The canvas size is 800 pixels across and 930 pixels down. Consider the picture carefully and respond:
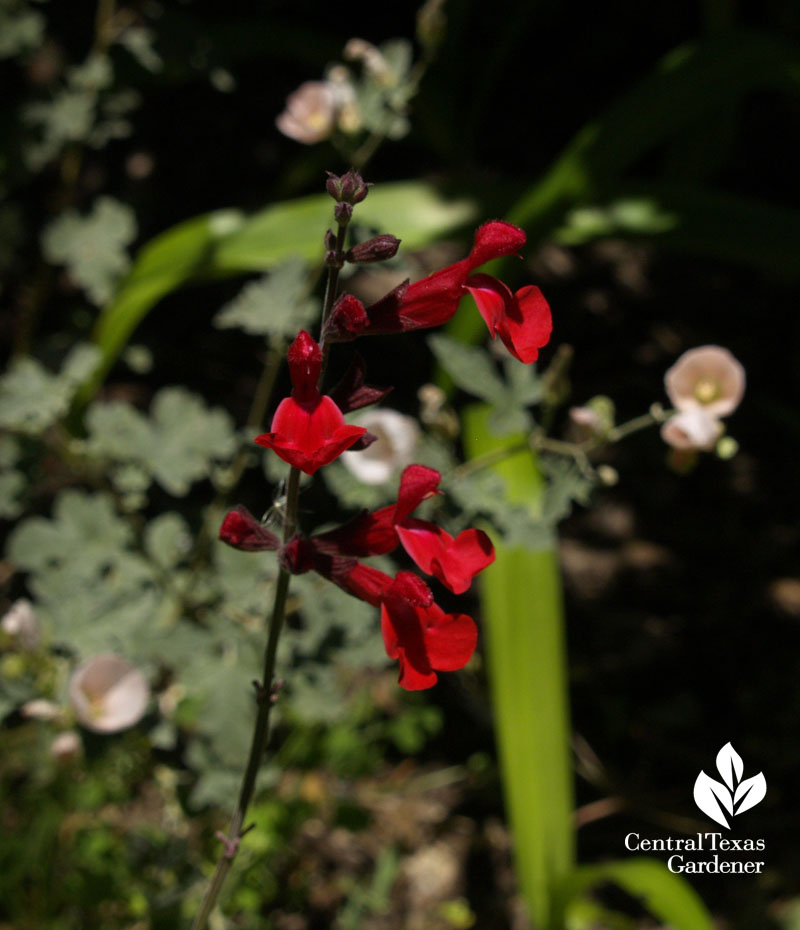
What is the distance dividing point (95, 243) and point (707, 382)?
1210 millimetres

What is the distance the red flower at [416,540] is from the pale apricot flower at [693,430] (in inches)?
17.5

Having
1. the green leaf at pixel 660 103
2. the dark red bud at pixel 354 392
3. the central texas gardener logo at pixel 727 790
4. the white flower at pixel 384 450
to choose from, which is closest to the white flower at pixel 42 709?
the white flower at pixel 384 450

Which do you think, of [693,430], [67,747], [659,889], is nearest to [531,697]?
[659,889]

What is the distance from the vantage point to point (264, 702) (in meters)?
0.69

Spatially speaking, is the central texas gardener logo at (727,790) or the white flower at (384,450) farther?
the central texas gardener logo at (727,790)

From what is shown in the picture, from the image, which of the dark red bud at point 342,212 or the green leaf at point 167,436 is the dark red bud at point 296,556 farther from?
the green leaf at point 167,436

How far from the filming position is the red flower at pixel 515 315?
62 centimetres

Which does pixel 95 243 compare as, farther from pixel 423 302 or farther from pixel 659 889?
pixel 659 889

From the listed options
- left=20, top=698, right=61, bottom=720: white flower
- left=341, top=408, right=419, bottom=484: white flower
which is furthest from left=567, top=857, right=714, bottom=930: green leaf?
left=20, top=698, right=61, bottom=720: white flower

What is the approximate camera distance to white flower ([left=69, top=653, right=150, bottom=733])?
3.62ft

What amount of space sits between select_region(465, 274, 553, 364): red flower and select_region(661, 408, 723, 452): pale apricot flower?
0.43 meters

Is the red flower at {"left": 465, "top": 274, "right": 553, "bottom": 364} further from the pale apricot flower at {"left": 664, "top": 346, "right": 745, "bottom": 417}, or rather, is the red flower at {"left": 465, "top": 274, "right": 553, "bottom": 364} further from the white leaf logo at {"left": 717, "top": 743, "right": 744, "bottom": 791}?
the white leaf logo at {"left": 717, "top": 743, "right": 744, "bottom": 791}

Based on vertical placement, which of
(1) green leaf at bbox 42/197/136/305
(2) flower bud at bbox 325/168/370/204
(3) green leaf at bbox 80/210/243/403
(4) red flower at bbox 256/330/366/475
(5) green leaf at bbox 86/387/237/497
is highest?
(1) green leaf at bbox 42/197/136/305

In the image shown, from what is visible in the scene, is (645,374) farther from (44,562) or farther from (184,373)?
(44,562)
